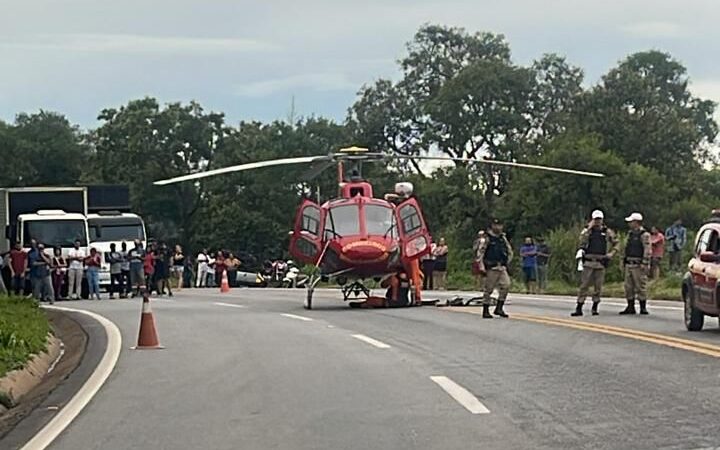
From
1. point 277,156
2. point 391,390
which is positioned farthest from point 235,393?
point 277,156

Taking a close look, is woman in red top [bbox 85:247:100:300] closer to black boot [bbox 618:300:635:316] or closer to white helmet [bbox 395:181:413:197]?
white helmet [bbox 395:181:413:197]

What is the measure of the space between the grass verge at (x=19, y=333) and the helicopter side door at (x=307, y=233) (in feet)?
21.8

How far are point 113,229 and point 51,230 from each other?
609 cm

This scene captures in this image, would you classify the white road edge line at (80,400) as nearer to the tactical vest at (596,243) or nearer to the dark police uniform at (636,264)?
the tactical vest at (596,243)

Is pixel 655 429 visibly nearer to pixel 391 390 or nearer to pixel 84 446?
pixel 391 390

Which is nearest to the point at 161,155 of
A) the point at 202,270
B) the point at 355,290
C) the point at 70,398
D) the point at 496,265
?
the point at 202,270

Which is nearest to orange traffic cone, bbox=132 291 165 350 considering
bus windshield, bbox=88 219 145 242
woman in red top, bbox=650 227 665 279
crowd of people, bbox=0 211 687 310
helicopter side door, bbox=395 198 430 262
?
helicopter side door, bbox=395 198 430 262

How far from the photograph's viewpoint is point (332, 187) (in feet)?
258

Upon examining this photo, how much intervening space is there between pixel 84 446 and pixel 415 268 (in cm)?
2072

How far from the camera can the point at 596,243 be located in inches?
974

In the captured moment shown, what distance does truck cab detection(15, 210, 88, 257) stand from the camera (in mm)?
42438

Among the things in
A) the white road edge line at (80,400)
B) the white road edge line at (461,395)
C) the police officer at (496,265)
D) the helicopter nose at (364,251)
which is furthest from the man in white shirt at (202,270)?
the white road edge line at (461,395)

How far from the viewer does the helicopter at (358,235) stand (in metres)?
30.2

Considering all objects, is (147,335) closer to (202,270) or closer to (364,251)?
(364,251)
